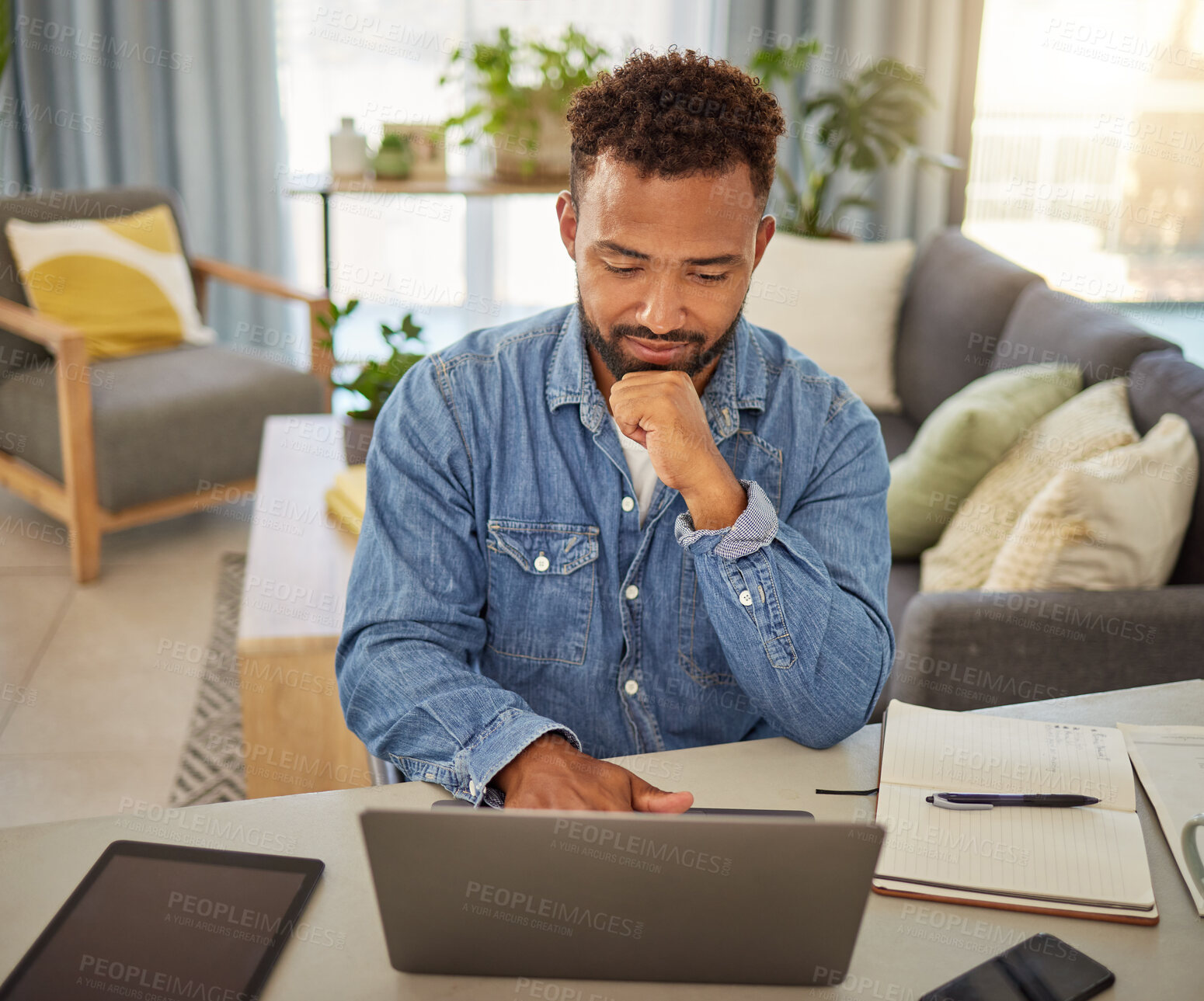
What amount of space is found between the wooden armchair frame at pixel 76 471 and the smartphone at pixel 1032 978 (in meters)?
2.11

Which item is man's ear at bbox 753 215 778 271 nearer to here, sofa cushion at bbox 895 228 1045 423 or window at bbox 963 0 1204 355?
sofa cushion at bbox 895 228 1045 423

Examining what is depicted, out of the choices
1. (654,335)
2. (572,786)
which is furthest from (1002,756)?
(654,335)

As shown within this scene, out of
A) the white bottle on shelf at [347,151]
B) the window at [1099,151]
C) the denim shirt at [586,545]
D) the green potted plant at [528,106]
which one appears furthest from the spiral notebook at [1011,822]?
the window at [1099,151]

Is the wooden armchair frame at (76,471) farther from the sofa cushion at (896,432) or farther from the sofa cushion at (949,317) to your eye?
the sofa cushion at (949,317)

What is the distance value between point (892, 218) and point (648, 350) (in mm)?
3566

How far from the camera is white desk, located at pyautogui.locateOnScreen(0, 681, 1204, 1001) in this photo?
2.49ft

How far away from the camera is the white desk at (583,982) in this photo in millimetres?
759

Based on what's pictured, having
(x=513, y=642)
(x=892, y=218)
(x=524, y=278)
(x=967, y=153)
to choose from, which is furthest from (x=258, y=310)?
(x=513, y=642)

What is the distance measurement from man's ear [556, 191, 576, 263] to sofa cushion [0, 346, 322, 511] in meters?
1.88

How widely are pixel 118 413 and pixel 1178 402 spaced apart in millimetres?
2294

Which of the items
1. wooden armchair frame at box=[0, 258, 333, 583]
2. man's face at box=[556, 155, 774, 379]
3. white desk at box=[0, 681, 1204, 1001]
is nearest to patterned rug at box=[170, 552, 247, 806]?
wooden armchair frame at box=[0, 258, 333, 583]

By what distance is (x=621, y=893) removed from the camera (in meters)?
0.70

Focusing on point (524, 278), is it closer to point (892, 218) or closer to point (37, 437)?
point (892, 218)

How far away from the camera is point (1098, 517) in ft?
5.33
